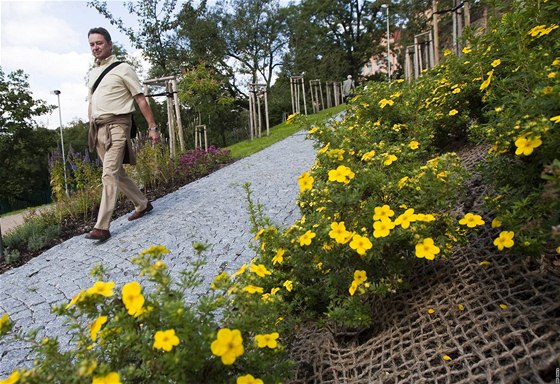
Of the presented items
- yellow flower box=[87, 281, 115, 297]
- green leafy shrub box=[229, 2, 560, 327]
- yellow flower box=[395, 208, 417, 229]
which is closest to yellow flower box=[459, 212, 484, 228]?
green leafy shrub box=[229, 2, 560, 327]

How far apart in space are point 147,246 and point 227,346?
120 inches

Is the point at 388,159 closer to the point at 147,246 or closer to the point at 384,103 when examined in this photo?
the point at 384,103

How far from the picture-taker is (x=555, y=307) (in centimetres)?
142

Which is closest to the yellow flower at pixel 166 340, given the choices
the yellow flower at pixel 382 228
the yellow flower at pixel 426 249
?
the yellow flower at pixel 382 228

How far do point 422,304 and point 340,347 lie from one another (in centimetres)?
43

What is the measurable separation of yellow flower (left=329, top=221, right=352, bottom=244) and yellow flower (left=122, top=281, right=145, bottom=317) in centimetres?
80

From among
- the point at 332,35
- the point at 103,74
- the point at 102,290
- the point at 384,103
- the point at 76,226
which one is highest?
the point at 332,35

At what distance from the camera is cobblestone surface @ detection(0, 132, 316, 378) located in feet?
9.92

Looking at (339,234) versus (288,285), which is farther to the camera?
(288,285)

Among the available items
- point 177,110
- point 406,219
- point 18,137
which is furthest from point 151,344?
point 18,137

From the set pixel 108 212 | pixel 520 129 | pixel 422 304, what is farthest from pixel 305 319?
pixel 108 212

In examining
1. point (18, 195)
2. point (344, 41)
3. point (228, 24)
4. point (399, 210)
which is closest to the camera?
point (399, 210)

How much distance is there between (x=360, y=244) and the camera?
1.61 m

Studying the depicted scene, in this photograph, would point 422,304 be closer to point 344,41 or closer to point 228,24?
point 228,24
